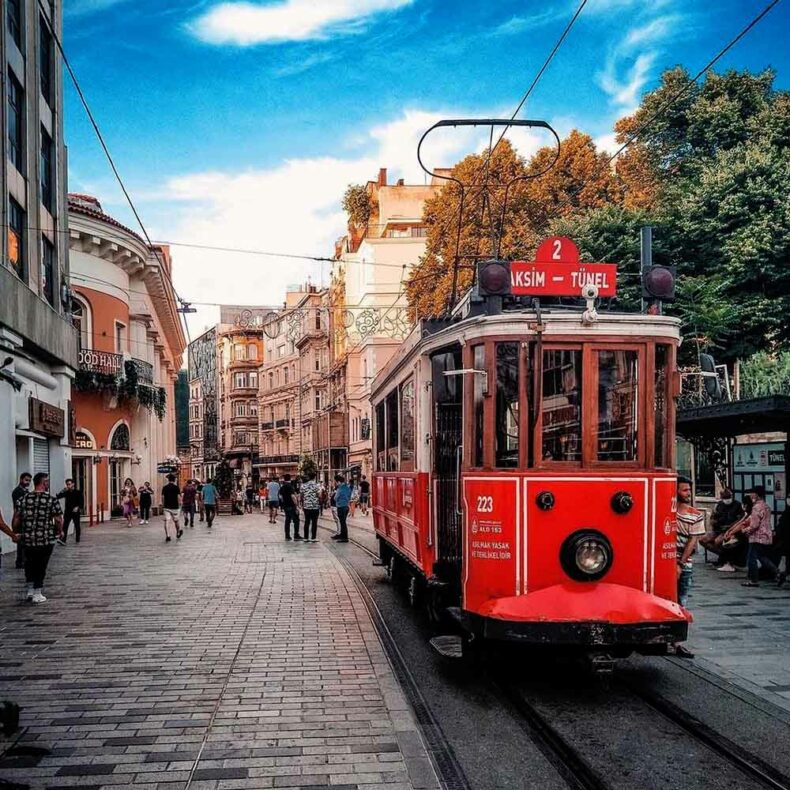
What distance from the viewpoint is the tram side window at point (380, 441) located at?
12.5 metres

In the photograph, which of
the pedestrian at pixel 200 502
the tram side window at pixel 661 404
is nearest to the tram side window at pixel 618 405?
the tram side window at pixel 661 404

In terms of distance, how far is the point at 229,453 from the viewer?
97188mm

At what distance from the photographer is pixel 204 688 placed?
7.35 meters

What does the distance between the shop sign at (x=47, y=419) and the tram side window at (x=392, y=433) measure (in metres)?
13.1

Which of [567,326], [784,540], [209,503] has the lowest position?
[209,503]

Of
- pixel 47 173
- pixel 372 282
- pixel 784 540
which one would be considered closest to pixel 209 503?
pixel 47 173

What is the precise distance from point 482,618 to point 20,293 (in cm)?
1619

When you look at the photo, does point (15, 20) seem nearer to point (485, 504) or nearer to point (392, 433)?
point (392, 433)

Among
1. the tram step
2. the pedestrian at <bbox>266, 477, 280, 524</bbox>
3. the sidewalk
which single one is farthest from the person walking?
the tram step

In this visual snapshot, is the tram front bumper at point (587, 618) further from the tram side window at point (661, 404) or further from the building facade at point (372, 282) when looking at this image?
the building facade at point (372, 282)

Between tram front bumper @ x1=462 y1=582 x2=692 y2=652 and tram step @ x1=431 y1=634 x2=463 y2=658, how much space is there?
0.68 metres

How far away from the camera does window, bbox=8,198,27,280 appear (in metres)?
20.3

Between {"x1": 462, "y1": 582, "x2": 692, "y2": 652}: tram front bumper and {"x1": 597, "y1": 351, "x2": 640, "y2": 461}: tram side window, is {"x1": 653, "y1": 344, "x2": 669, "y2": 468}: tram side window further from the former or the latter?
{"x1": 462, "y1": 582, "x2": 692, "y2": 652}: tram front bumper

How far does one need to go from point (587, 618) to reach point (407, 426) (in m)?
3.64
